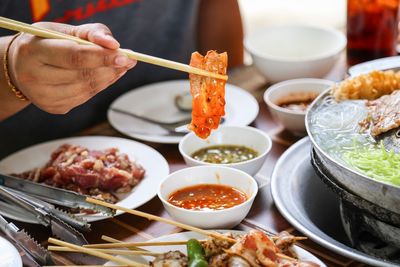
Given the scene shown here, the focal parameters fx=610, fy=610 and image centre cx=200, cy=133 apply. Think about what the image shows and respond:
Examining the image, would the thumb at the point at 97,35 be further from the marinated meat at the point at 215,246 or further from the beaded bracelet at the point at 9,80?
the marinated meat at the point at 215,246

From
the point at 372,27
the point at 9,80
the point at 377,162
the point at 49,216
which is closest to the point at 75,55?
the point at 9,80

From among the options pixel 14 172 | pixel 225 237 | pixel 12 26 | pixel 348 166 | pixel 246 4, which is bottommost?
pixel 246 4

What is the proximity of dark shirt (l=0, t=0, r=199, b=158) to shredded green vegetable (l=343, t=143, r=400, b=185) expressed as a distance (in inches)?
63.5

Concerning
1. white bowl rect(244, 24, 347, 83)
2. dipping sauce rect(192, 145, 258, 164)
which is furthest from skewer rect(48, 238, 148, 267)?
white bowl rect(244, 24, 347, 83)

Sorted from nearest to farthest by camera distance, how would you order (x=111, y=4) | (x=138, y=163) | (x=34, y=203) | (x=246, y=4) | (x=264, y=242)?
1. (x=264, y=242)
2. (x=34, y=203)
3. (x=138, y=163)
4. (x=111, y=4)
5. (x=246, y=4)

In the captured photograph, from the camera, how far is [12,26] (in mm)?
1716

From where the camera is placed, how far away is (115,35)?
3.10 meters

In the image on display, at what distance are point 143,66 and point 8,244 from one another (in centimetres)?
170

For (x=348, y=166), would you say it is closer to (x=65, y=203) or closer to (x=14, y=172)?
(x=65, y=203)

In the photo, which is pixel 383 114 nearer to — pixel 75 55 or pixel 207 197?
pixel 207 197

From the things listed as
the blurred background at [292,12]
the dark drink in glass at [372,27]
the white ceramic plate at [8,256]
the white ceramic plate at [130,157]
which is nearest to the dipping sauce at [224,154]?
the white ceramic plate at [130,157]

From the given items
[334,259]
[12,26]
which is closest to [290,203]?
[334,259]

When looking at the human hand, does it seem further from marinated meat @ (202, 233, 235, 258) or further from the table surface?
marinated meat @ (202, 233, 235, 258)

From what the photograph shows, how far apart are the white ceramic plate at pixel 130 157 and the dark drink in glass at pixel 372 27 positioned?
1364 millimetres
